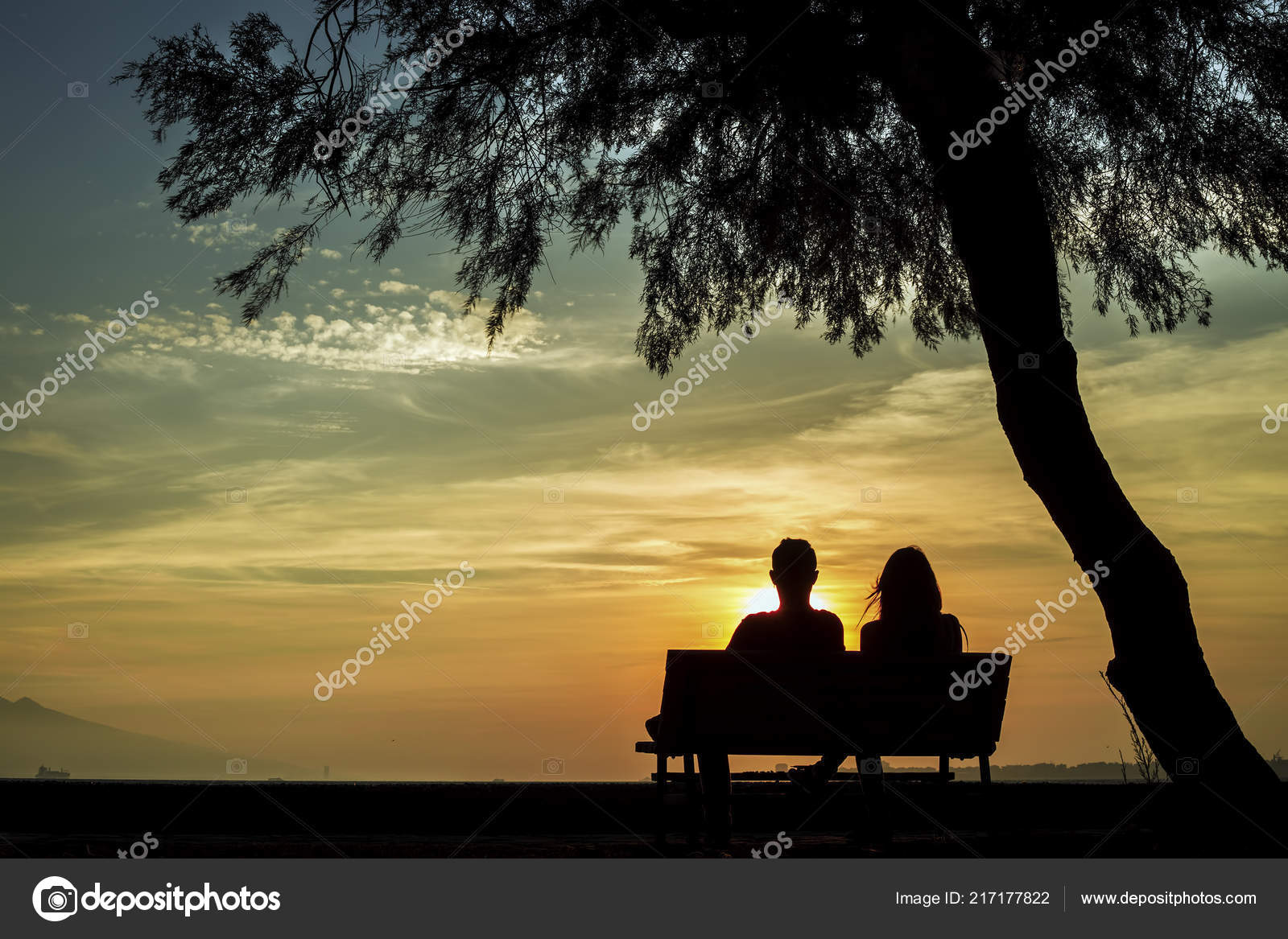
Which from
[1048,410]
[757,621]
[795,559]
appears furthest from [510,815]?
[1048,410]

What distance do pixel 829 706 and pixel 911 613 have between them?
0.84 m

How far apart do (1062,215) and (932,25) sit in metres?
2.66

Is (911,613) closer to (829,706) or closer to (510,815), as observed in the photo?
(829,706)

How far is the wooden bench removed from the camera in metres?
5.55

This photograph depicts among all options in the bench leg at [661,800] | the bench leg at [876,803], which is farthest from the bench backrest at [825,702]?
the bench leg at [876,803]

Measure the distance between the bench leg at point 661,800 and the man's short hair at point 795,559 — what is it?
1.23 metres

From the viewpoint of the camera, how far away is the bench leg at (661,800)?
18.4 feet

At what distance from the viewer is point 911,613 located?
239 inches

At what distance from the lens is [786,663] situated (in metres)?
5.55
